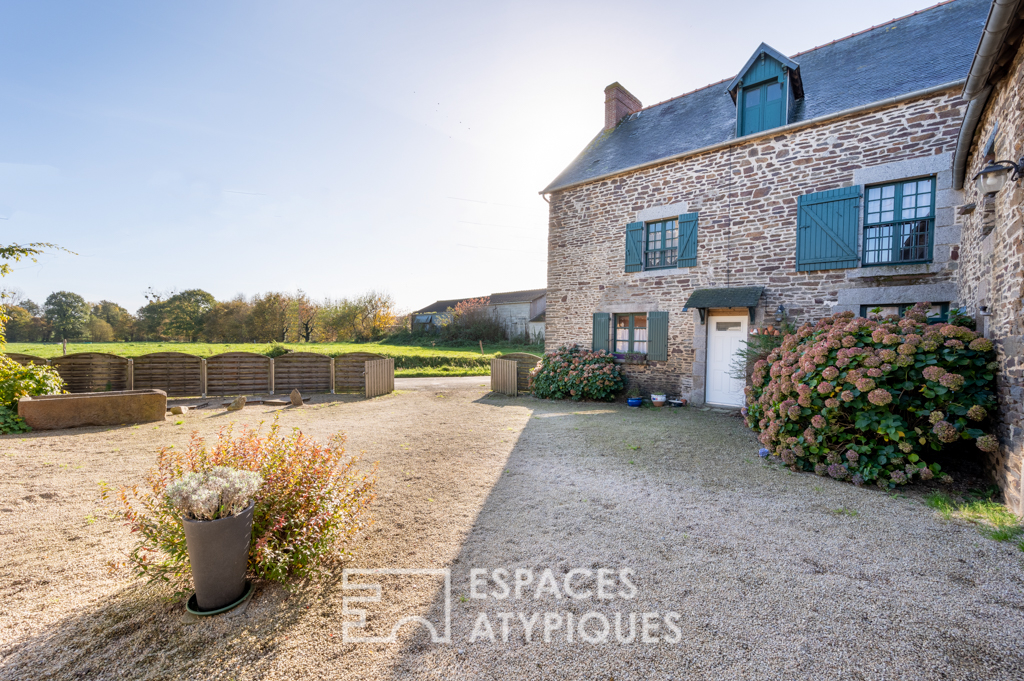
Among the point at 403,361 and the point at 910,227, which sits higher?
the point at 910,227

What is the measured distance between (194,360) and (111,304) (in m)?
38.7

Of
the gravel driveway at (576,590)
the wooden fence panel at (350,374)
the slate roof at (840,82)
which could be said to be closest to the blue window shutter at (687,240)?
the slate roof at (840,82)

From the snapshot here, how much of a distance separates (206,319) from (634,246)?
34.5 meters

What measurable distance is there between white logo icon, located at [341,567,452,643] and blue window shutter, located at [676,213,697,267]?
29.7 feet

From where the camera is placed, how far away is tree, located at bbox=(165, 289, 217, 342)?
33281mm

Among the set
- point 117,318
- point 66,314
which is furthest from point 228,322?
point 66,314

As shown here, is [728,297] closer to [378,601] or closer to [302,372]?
[378,601]

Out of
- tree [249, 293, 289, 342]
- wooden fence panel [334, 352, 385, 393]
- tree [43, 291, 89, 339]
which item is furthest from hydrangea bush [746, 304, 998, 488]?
tree [43, 291, 89, 339]

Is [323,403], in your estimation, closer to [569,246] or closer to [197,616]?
[569,246]

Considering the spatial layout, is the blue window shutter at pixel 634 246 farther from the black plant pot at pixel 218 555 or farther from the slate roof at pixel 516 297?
the slate roof at pixel 516 297

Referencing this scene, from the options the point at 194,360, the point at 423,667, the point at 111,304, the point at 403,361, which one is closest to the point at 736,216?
the point at 423,667

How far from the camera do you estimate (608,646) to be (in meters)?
2.28

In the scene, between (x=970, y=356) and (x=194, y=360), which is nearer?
(x=970, y=356)

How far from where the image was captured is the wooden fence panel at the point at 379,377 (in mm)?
12234
